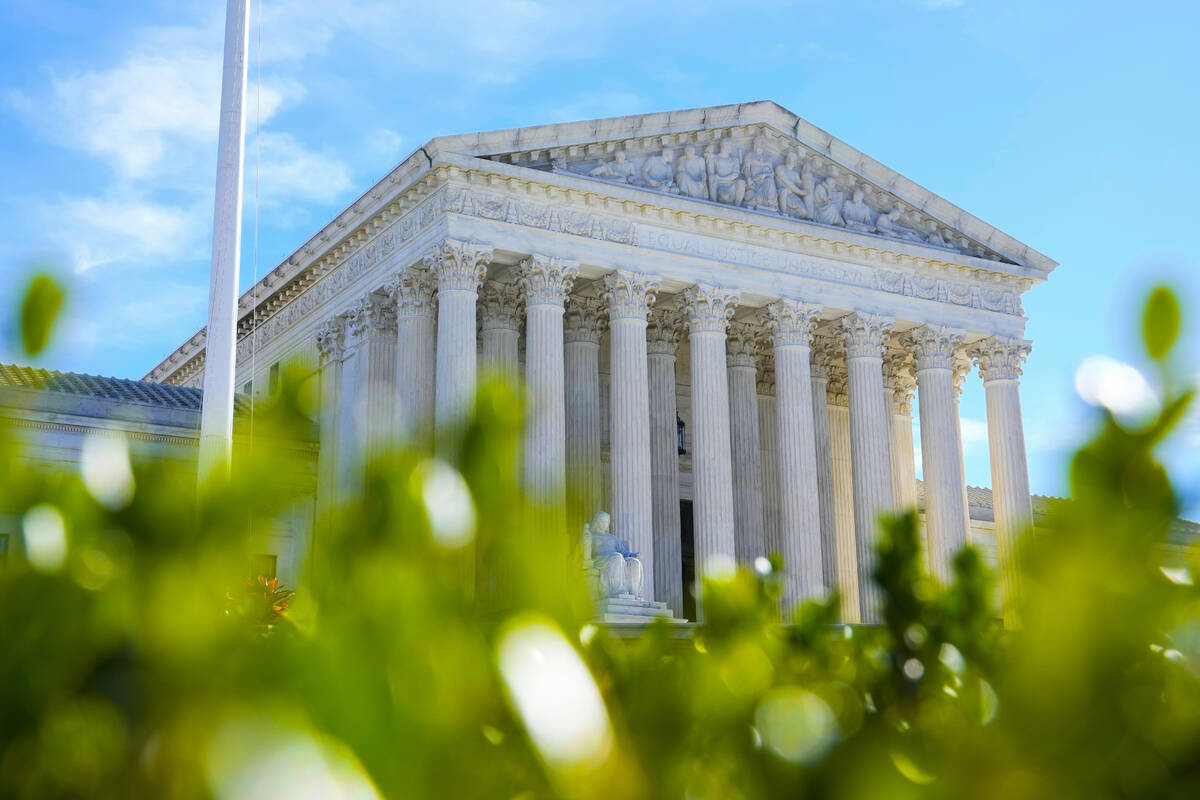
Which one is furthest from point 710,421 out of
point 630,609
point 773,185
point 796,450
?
point 773,185

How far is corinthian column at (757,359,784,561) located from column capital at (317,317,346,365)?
13.2 m

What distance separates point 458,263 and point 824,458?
15.2m

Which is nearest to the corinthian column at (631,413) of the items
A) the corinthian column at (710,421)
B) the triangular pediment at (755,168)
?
the corinthian column at (710,421)

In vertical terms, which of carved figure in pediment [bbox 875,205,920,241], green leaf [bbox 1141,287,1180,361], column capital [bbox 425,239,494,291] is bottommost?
green leaf [bbox 1141,287,1180,361]

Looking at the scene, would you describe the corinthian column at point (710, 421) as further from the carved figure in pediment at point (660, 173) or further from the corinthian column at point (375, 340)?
the corinthian column at point (375, 340)

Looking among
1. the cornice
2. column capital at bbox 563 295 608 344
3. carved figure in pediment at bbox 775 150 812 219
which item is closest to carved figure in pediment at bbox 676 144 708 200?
the cornice

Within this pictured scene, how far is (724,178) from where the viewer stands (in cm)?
3394

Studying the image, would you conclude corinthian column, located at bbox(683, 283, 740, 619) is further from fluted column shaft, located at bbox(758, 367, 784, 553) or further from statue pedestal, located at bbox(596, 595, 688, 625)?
fluted column shaft, located at bbox(758, 367, 784, 553)

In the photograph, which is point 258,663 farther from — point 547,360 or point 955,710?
point 547,360

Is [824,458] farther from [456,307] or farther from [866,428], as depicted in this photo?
[456,307]

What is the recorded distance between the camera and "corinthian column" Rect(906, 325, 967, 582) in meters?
35.0

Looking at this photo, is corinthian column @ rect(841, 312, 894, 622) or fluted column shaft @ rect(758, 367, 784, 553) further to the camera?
fluted column shaft @ rect(758, 367, 784, 553)

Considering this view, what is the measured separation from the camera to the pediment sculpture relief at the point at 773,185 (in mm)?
32812

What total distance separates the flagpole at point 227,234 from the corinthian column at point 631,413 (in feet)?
48.2
